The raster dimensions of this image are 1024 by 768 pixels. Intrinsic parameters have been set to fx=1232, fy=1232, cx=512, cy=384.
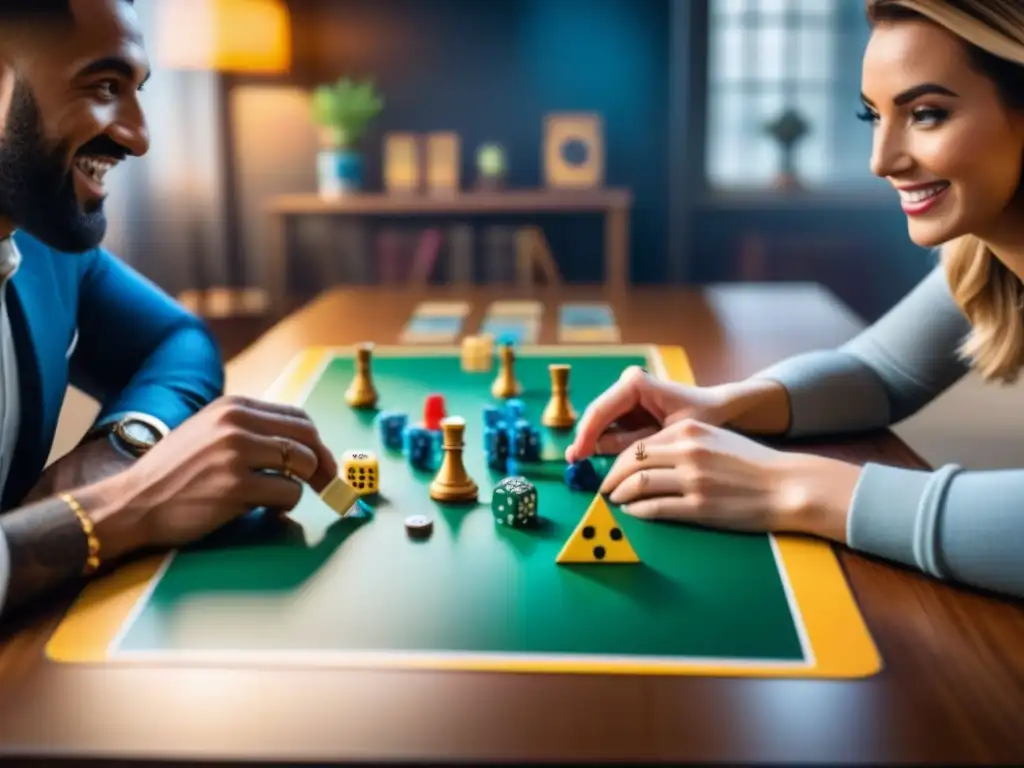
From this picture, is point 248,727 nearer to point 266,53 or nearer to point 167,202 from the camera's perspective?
point 266,53

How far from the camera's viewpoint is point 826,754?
0.78 metres

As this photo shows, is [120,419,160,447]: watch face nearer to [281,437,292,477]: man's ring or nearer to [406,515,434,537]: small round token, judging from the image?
[281,437,292,477]: man's ring

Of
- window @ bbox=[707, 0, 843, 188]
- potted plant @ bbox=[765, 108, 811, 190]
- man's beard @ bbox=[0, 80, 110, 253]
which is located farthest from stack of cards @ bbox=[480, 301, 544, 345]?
window @ bbox=[707, 0, 843, 188]

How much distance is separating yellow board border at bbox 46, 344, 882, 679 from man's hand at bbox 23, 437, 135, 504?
0.22 m

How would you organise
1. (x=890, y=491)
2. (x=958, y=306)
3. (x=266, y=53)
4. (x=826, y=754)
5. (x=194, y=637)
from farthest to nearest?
(x=266, y=53), (x=958, y=306), (x=890, y=491), (x=194, y=637), (x=826, y=754)

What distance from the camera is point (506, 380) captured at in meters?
1.78

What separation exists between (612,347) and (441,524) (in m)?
0.98

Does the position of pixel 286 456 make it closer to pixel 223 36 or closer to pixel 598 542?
pixel 598 542

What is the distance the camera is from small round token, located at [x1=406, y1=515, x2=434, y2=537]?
3.86 ft

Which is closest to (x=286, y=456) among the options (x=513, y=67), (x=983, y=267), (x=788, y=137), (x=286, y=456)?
(x=286, y=456)

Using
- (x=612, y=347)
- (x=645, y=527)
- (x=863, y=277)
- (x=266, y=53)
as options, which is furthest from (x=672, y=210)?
(x=645, y=527)

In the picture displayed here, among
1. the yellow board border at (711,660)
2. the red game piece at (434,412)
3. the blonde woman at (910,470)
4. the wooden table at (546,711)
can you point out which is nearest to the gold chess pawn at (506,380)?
the red game piece at (434,412)

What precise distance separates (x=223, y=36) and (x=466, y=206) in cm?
110

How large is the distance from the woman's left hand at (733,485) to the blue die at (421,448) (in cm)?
27
